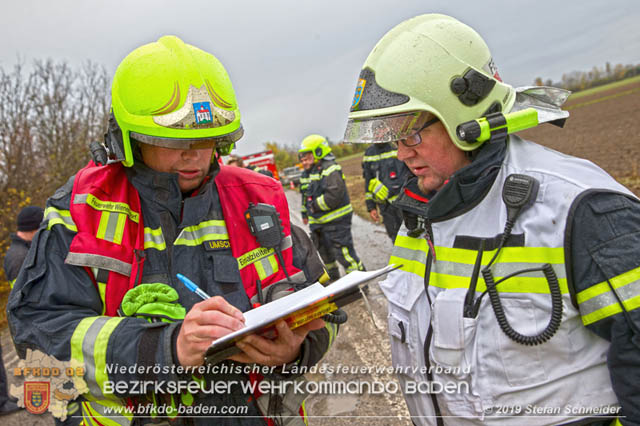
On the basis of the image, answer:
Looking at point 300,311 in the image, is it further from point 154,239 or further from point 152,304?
point 154,239

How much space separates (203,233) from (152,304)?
1.28 feet

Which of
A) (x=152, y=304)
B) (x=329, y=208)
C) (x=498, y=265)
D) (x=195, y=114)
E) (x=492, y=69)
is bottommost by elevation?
(x=329, y=208)

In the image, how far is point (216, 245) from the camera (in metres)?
1.88

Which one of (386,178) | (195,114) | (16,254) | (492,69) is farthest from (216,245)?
(386,178)

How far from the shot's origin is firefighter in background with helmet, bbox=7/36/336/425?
151 centimetres

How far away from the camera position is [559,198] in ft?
4.77

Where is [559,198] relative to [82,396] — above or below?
above

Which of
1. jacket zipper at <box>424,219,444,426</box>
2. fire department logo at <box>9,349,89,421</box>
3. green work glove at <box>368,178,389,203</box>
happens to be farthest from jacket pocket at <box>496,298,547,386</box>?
green work glove at <box>368,178,389,203</box>

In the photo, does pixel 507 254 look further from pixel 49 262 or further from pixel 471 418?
pixel 49 262

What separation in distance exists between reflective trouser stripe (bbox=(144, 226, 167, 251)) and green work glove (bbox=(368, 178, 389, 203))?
554 centimetres

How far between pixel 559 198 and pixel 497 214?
0.74ft

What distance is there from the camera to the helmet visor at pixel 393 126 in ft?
6.03

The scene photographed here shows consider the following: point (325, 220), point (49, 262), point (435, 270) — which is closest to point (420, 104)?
point (435, 270)

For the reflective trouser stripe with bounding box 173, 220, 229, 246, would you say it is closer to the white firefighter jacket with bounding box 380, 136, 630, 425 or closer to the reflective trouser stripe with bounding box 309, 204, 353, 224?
the white firefighter jacket with bounding box 380, 136, 630, 425
